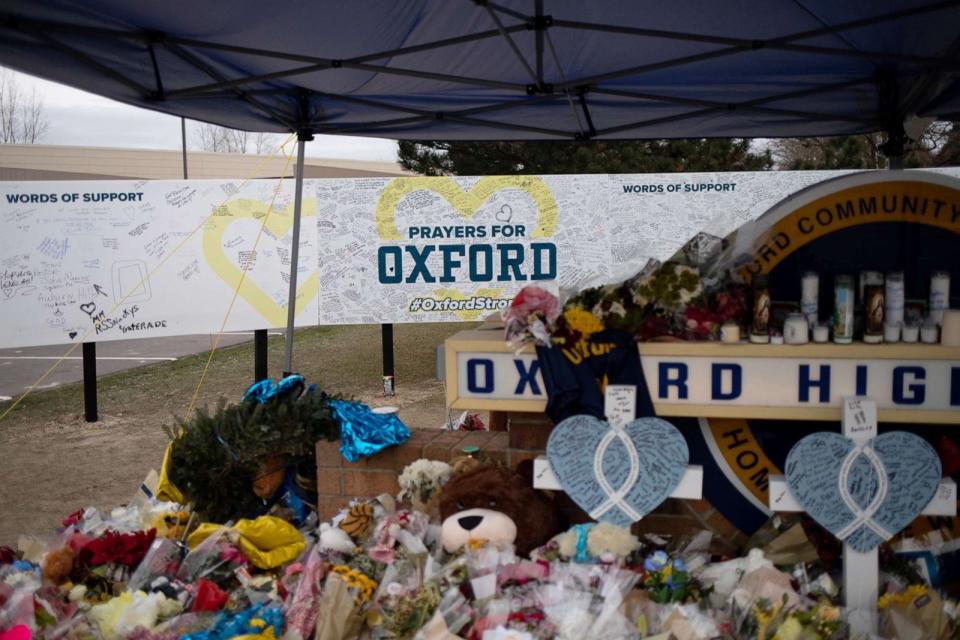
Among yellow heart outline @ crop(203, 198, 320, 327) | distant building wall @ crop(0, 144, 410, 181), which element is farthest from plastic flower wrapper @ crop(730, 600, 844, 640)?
distant building wall @ crop(0, 144, 410, 181)

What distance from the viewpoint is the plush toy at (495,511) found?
298 cm

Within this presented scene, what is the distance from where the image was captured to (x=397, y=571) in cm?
289

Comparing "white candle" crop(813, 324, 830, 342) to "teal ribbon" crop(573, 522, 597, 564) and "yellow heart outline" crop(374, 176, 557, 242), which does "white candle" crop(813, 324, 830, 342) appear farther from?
"yellow heart outline" crop(374, 176, 557, 242)

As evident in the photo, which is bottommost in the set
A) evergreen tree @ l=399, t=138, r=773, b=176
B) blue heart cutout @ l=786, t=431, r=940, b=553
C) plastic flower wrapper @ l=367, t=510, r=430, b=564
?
plastic flower wrapper @ l=367, t=510, r=430, b=564

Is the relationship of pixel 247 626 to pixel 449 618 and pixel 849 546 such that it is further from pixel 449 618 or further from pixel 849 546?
pixel 849 546

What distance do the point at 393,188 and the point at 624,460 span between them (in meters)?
6.56

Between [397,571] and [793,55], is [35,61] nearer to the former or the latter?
[397,571]

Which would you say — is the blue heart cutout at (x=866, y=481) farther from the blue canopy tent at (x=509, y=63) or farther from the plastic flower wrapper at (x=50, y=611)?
the plastic flower wrapper at (x=50, y=611)

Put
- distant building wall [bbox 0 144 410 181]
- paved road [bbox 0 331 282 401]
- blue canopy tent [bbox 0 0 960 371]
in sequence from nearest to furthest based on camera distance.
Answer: blue canopy tent [bbox 0 0 960 371]
paved road [bbox 0 331 282 401]
distant building wall [bbox 0 144 410 181]

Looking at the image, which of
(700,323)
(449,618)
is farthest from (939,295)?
(449,618)

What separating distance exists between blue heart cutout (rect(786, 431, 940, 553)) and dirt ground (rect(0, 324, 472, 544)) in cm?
353

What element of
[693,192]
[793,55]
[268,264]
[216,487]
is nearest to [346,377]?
[268,264]

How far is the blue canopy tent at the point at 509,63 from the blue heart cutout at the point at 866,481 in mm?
1784

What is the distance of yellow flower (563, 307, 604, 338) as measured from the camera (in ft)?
9.69
